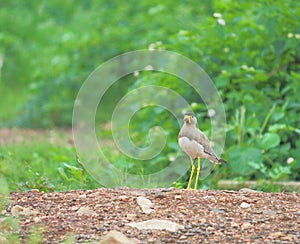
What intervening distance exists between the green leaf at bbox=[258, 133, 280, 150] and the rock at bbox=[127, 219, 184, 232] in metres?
2.25

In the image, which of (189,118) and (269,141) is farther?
(269,141)

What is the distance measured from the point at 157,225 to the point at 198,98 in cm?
314

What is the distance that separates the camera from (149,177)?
525 centimetres

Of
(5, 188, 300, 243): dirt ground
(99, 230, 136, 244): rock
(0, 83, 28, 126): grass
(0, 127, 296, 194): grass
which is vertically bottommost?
(0, 83, 28, 126): grass

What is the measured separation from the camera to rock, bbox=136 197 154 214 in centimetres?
378

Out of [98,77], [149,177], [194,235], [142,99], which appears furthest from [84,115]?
[194,235]

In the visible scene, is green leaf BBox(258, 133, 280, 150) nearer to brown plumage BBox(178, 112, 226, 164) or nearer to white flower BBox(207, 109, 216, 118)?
white flower BBox(207, 109, 216, 118)

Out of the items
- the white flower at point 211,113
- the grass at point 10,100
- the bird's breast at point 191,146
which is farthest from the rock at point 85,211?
the grass at point 10,100

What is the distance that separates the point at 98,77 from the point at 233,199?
15.8 ft

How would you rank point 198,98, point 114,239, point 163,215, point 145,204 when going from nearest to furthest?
point 114,239, point 163,215, point 145,204, point 198,98

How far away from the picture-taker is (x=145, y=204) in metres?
3.86

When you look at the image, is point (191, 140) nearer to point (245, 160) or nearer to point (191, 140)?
point (191, 140)

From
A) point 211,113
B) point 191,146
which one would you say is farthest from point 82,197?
point 211,113

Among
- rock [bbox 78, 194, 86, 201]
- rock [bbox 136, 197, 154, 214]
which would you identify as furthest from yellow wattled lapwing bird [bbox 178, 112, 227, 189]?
rock [bbox 78, 194, 86, 201]
